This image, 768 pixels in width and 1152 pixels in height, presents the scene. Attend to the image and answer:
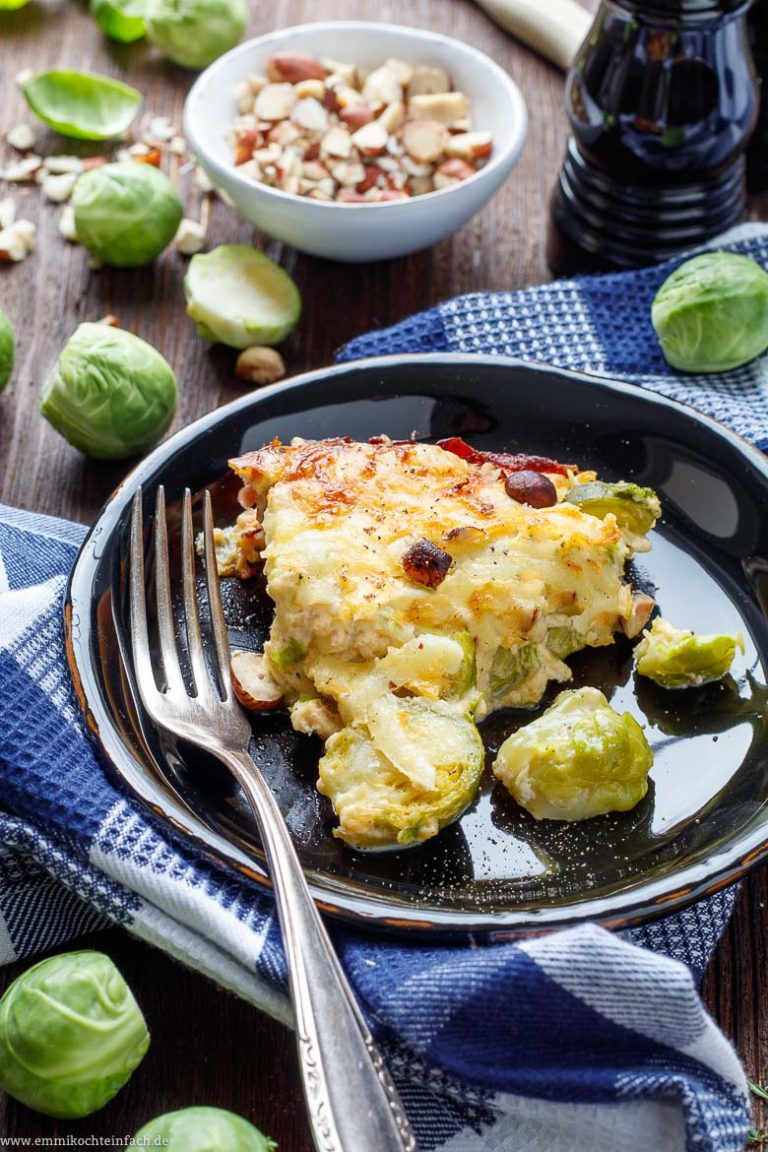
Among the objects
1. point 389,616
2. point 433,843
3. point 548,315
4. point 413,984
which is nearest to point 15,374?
point 548,315

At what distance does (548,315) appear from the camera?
4.37 metres

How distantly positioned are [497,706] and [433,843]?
0.45 m

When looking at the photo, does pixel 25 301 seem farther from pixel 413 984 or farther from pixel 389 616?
pixel 413 984

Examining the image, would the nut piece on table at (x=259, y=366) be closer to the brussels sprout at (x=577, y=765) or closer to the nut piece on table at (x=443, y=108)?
the nut piece on table at (x=443, y=108)

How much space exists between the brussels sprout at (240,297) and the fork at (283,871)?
116 centimetres

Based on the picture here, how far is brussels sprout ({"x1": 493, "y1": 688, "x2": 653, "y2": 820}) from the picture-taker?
290 cm

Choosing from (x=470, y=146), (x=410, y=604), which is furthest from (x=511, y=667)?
(x=470, y=146)

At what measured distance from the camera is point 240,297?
4.60m

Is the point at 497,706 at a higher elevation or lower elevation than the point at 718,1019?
higher

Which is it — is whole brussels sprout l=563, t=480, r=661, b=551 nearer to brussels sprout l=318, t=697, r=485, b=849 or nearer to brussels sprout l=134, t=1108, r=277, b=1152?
brussels sprout l=318, t=697, r=485, b=849

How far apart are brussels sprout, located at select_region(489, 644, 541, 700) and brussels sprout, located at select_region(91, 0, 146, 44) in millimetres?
4020

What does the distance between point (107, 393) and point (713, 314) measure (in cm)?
188

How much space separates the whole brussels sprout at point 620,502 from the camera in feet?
11.3

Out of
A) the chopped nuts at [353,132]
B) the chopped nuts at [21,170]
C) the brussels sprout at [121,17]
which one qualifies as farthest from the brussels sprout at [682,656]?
the brussels sprout at [121,17]
